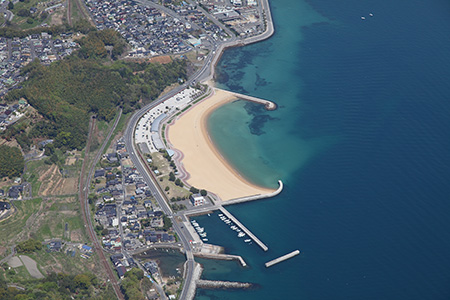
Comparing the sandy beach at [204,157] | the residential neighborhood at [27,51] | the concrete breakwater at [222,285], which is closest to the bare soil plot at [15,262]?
the concrete breakwater at [222,285]

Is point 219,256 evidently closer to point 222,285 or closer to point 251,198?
point 222,285

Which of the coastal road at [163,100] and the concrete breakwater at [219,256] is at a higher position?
the coastal road at [163,100]

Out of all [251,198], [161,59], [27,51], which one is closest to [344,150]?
[251,198]

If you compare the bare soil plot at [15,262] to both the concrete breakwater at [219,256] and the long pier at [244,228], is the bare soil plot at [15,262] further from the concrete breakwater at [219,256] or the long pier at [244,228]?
the long pier at [244,228]

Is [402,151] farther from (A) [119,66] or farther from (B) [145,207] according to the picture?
(A) [119,66]

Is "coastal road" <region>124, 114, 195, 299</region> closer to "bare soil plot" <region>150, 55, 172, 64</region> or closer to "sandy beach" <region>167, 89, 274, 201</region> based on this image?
"sandy beach" <region>167, 89, 274, 201</region>

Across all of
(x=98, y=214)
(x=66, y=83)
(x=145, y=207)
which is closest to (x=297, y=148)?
(x=145, y=207)
